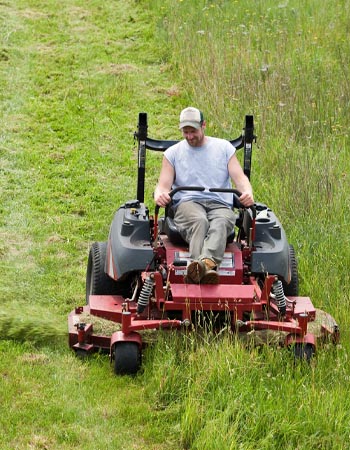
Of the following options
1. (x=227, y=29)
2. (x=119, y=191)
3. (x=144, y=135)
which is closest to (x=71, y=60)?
(x=227, y=29)

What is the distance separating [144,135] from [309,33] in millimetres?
6191

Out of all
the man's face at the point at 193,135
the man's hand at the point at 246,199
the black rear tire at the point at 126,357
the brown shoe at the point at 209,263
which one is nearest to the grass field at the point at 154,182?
the black rear tire at the point at 126,357

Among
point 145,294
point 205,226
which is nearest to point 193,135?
point 205,226

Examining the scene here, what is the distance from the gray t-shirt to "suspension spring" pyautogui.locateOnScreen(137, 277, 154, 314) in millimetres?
983

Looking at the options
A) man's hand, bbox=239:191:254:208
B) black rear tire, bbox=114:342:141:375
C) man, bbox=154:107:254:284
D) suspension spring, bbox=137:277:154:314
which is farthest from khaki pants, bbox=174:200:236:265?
black rear tire, bbox=114:342:141:375

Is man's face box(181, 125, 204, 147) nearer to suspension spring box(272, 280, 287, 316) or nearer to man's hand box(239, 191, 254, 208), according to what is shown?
man's hand box(239, 191, 254, 208)

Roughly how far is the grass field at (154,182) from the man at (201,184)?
819 millimetres

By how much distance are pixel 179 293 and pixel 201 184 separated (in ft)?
4.01

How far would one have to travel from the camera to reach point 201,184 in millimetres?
7234

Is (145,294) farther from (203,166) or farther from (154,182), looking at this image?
(154,182)

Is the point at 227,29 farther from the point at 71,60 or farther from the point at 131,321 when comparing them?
the point at 131,321

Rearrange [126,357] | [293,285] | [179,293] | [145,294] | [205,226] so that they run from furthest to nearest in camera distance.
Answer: [293,285], [205,226], [145,294], [179,293], [126,357]

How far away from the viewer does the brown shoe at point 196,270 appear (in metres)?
6.31

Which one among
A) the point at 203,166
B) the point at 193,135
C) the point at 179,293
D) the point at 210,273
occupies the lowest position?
the point at 179,293
